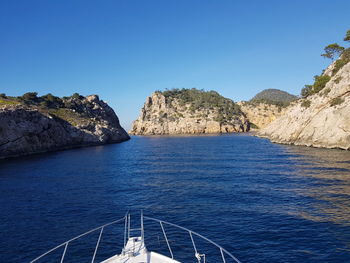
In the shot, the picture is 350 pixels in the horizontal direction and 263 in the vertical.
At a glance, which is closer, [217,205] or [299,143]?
[217,205]

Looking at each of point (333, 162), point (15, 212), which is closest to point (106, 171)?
point (15, 212)

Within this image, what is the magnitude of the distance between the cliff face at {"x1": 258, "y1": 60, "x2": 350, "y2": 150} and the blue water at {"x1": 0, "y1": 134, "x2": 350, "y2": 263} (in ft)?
65.6

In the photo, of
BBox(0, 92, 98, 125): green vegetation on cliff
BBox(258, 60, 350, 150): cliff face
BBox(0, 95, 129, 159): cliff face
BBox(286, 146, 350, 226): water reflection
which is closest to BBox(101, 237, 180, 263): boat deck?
BBox(286, 146, 350, 226): water reflection

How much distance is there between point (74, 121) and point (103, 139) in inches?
667

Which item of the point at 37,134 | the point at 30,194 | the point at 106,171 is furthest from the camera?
the point at 37,134

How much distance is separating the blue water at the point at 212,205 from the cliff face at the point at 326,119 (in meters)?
20.0

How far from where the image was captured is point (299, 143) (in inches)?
3447

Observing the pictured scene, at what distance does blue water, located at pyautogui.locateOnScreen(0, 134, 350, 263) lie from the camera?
837 inches

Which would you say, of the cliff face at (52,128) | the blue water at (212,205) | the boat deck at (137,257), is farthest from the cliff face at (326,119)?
the cliff face at (52,128)

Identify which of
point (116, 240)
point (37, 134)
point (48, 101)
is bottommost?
point (116, 240)

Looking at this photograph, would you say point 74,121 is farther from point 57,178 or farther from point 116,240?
point 116,240

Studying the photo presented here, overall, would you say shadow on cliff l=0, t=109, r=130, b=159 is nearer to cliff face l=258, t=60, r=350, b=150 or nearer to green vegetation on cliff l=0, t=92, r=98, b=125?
green vegetation on cliff l=0, t=92, r=98, b=125

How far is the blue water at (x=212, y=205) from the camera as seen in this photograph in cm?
2127

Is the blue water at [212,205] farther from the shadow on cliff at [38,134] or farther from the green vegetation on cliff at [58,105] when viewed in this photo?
the green vegetation on cliff at [58,105]
